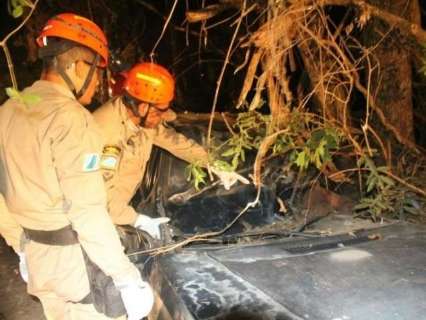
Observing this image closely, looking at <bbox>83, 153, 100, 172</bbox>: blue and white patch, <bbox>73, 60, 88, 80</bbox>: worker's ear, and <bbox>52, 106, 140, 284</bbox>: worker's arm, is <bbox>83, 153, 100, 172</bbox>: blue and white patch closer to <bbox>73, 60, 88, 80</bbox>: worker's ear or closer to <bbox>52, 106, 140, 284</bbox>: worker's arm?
<bbox>52, 106, 140, 284</bbox>: worker's arm

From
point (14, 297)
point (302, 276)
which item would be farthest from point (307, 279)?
point (14, 297)

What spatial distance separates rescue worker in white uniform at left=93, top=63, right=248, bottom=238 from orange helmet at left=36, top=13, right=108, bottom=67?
35.5 inches

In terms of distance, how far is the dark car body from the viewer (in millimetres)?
1550

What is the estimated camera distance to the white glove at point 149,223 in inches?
113

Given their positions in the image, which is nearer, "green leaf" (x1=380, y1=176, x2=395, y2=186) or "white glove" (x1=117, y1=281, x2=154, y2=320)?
"white glove" (x1=117, y1=281, x2=154, y2=320)

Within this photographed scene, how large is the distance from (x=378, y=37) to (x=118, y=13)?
579cm

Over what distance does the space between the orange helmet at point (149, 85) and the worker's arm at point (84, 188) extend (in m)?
1.21

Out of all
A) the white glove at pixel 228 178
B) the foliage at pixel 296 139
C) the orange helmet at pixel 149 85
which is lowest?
the white glove at pixel 228 178

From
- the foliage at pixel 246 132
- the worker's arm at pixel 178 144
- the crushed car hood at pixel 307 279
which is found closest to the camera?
the crushed car hood at pixel 307 279

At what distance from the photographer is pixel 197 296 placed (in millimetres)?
1658

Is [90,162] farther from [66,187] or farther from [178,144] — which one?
[178,144]

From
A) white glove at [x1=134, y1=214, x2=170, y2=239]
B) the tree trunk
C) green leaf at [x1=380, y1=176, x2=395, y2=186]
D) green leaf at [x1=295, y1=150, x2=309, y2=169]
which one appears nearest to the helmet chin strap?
white glove at [x1=134, y1=214, x2=170, y2=239]

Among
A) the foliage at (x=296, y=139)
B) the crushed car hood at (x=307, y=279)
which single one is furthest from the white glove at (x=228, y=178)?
the crushed car hood at (x=307, y=279)

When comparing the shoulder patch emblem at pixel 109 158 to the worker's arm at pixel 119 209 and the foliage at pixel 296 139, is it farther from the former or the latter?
the foliage at pixel 296 139
